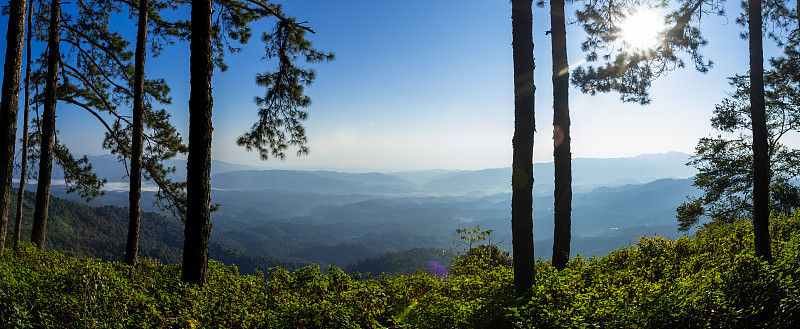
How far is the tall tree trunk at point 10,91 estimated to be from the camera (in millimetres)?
7680

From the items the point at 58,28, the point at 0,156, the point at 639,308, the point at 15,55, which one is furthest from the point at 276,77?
the point at 639,308

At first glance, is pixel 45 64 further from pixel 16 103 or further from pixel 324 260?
pixel 324 260

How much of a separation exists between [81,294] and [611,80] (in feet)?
38.9

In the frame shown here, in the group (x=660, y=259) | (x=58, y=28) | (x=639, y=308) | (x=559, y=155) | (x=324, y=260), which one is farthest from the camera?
(x=324, y=260)

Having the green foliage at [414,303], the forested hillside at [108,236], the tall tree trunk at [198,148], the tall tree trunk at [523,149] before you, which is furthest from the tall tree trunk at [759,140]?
the forested hillside at [108,236]

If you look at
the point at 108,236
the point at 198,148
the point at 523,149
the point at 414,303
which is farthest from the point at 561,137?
the point at 108,236

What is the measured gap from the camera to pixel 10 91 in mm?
7777

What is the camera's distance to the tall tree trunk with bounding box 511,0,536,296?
5125 millimetres

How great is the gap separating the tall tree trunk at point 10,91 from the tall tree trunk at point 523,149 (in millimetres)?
9971

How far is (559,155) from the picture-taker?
24.5 ft

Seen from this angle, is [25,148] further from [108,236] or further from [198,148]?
[108,236]

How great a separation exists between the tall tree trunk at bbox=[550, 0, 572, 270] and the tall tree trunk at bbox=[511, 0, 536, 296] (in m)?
2.51

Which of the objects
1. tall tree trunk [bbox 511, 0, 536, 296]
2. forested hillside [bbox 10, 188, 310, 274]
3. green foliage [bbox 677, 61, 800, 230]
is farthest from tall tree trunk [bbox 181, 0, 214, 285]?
forested hillside [bbox 10, 188, 310, 274]

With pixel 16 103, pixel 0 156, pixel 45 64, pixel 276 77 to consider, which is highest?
pixel 45 64
